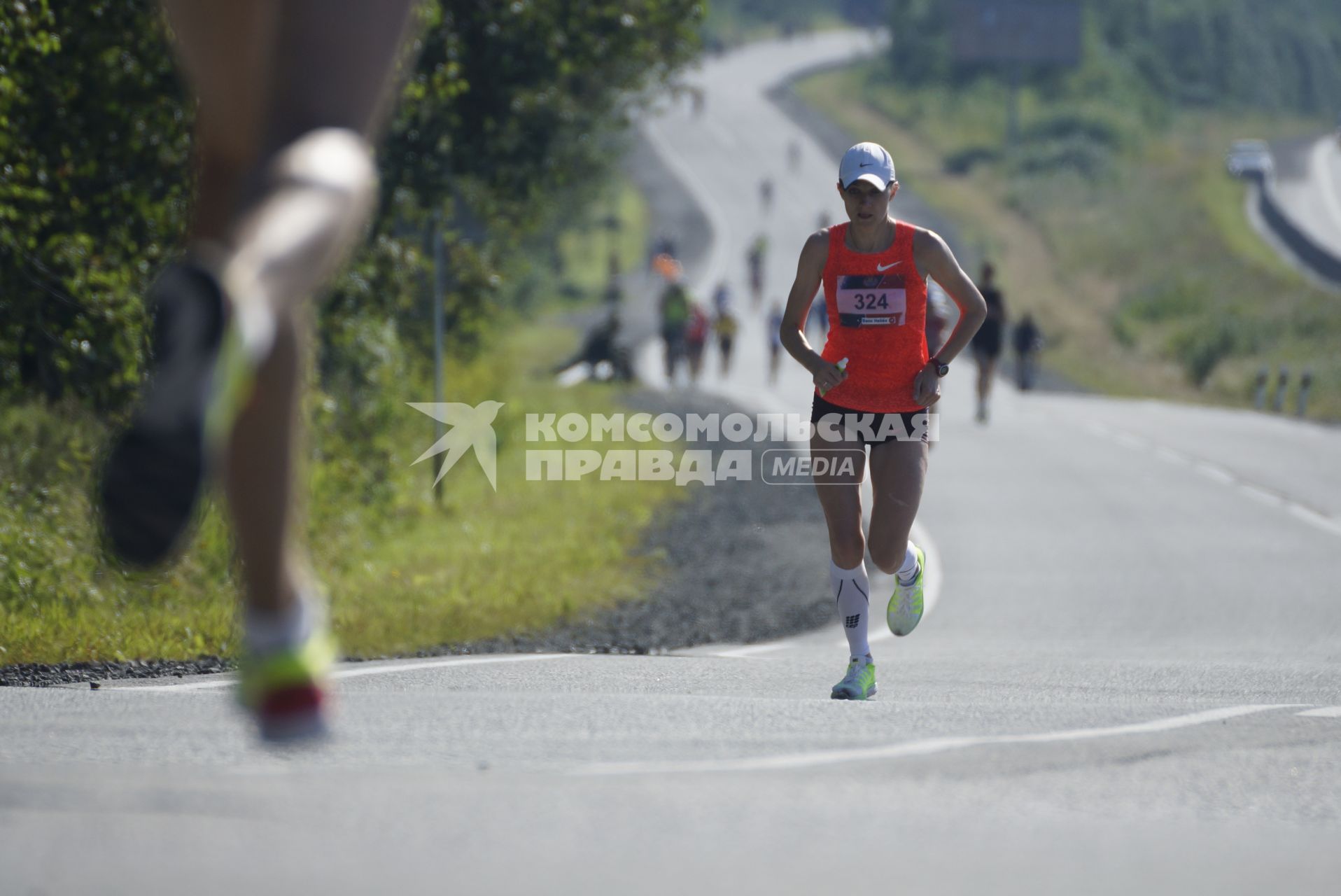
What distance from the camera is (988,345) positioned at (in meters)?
26.2

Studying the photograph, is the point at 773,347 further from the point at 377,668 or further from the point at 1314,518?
the point at 377,668

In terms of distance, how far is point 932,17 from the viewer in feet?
364

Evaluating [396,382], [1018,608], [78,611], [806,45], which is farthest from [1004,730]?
[806,45]

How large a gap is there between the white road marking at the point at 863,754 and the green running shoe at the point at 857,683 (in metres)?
1.64

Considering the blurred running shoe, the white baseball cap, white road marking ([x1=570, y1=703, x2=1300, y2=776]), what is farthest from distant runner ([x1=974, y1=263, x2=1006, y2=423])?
the blurred running shoe

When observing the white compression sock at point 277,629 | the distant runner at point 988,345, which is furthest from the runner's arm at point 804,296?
the distant runner at point 988,345

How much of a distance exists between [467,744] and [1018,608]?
952cm

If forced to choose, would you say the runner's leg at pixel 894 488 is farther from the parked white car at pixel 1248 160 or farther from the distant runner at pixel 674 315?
the parked white car at pixel 1248 160

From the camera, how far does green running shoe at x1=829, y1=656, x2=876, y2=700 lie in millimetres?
6441

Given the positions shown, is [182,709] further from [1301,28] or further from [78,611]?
[1301,28]

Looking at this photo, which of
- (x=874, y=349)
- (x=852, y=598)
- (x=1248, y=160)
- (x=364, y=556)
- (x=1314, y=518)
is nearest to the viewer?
(x=874, y=349)

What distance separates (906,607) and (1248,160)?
8502cm

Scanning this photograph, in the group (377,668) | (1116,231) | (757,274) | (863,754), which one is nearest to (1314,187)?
Answer: (1116,231)

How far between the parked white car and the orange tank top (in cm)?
8312
